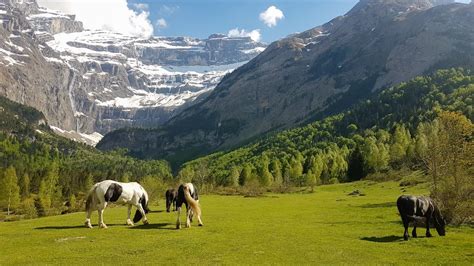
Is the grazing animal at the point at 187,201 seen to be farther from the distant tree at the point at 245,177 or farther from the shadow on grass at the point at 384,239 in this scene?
the distant tree at the point at 245,177

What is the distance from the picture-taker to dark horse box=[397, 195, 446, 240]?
3356cm

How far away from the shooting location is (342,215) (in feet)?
178

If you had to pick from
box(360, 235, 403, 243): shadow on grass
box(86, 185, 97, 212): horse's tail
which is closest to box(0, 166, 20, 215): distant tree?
box(86, 185, 97, 212): horse's tail

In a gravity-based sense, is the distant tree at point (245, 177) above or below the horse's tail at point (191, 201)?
above

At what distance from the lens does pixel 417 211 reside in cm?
3394

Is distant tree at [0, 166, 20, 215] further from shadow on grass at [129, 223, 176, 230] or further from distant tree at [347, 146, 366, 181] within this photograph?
shadow on grass at [129, 223, 176, 230]

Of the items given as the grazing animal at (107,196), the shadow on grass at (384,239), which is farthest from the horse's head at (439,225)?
the grazing animal at (107,196)

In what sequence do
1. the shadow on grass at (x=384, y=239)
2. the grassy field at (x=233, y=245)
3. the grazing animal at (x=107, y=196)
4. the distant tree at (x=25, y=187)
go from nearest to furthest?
the grassy field at (x=233, y=245)
the shadow on grass at (x=384, y=239)
the grazing animal at (x=107, y=196)
the distant tree at (x=25, y=187)

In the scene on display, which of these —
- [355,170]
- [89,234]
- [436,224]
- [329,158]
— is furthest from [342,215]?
[329,158]

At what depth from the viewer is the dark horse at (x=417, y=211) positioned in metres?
33.6

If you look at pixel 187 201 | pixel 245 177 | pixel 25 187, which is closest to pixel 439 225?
pixel 187 201

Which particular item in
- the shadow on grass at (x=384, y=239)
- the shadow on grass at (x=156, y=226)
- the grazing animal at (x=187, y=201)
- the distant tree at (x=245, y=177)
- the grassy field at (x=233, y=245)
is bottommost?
the shadow on grass at (x=384, y=239)

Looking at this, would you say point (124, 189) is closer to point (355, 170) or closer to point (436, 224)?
point (436, 224)

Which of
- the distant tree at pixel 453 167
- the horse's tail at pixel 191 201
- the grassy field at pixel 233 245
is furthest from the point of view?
the distant tree at pixel 453 167
